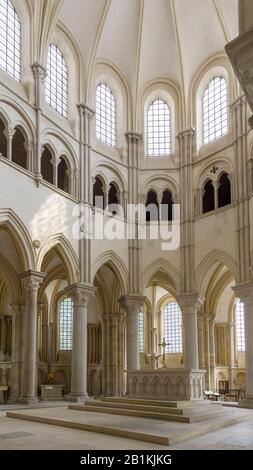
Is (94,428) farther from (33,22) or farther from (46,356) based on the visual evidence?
(46,356)

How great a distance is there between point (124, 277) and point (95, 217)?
3994mm

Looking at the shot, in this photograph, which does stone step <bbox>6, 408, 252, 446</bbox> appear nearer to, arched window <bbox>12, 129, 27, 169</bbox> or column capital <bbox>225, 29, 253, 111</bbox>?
column capital <bbox>225, 29, 253, 111</bbox>

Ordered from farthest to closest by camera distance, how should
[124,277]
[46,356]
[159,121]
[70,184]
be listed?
[46,356]
[159,121]
[124,277]
[70,184]

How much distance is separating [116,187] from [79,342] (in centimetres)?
962

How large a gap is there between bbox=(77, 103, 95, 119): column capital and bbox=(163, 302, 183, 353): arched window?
59.6ft

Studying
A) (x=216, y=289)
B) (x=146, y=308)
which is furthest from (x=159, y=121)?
(x=146, y=308)

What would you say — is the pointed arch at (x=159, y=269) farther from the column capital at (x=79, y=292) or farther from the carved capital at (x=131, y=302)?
the column capital at (x=79, y=292)

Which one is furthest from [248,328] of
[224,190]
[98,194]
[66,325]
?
[66,325]

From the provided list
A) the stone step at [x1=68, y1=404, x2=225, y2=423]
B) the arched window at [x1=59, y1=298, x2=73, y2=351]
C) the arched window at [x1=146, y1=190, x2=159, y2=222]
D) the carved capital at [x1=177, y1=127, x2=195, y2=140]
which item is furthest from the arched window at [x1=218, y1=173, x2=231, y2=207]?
the stone step at [x1=68, y1=404, x2=225, y2=423]

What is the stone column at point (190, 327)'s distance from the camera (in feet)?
98.1

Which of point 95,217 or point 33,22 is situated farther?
point 95,217

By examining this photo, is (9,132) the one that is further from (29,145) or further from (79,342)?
(79,342)

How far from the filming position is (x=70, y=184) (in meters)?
28.4

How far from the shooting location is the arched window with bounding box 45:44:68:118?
28.2m
